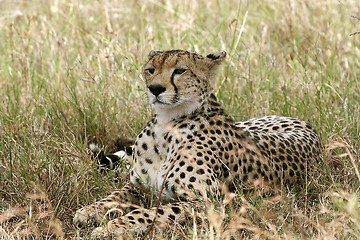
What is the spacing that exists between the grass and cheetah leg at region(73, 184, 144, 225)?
72 millimetres

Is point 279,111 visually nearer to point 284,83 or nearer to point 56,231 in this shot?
point 284,83

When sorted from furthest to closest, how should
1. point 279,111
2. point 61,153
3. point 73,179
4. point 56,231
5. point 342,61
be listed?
1. point 342,61
2. point 279,111
3. point 61,153
4. point 73,179
5. point 56,231

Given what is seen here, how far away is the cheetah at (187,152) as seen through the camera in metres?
3.09

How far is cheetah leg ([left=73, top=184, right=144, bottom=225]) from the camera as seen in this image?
3.11m

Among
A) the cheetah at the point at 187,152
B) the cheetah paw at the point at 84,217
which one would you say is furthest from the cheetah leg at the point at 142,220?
the cheetah paw at the point at 84,217

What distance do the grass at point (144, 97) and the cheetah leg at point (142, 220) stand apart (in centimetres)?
11

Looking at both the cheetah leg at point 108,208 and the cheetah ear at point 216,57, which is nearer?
the cheetah leg at point 108,208

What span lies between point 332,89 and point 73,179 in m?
2.04

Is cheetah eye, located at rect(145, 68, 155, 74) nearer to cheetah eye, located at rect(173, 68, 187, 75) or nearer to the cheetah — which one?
the cheetah

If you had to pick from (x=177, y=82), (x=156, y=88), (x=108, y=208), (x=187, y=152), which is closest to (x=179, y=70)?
(x=177, y=82)

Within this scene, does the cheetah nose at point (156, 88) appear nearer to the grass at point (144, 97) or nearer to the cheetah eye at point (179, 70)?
the cheetah eye at point (179, 70)

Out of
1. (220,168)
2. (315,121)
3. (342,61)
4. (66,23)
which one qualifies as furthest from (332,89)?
(66,23)

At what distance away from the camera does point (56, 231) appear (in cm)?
291

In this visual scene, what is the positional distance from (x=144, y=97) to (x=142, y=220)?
1576 millimetres
